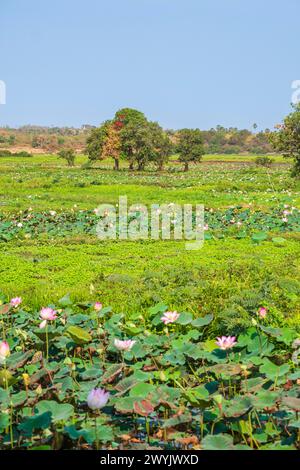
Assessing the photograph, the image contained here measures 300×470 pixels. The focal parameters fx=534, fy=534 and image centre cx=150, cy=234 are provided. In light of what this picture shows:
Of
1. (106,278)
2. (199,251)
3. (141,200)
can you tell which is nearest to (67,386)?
(106,278)

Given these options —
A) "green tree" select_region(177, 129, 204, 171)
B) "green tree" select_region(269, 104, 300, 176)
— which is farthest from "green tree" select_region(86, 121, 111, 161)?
"green tree" select_region(269, 104, 300, 176)

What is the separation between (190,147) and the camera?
46.4 metres

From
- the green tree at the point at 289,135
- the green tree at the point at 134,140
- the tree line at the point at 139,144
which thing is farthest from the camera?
the tree line at the point at 139,144

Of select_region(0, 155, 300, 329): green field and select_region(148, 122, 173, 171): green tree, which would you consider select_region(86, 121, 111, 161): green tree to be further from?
select_region(0, 155, 300, 329): green field

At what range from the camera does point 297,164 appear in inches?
921

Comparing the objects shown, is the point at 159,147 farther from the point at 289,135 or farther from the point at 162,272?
the point at 162,272

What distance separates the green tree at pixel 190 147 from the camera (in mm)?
46031

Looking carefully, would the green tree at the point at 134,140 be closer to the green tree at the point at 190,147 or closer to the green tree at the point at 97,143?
the green tree at the point at 97,143

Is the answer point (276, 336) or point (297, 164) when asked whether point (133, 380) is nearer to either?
point (276, 336)

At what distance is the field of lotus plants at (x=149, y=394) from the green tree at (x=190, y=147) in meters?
41.9

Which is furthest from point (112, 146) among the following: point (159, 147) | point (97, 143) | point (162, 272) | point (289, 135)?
point (162, 272)

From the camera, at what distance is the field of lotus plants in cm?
295

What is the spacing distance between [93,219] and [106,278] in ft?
20.1

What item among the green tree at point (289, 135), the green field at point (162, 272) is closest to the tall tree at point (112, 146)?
the green tree at point (289, 135)
